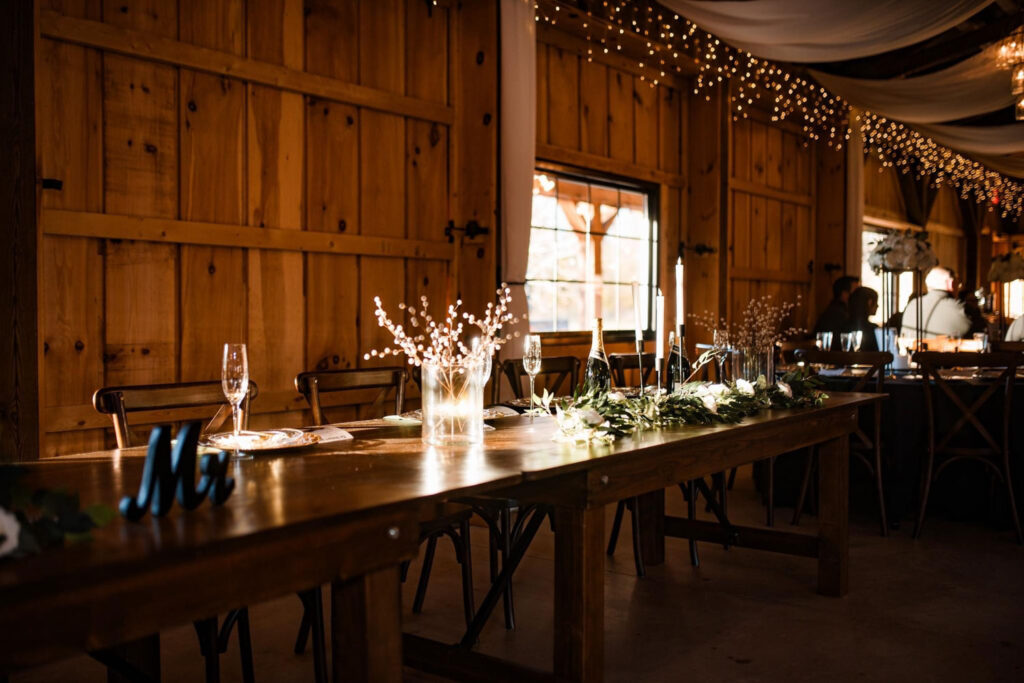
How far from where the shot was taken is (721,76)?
702 centimetres

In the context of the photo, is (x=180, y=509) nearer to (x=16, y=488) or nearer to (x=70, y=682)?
(x=16, y=488)

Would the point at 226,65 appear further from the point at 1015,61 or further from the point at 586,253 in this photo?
the point at 1015,61

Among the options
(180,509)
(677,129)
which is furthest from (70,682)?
(677,129)

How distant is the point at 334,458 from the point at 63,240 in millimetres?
2043

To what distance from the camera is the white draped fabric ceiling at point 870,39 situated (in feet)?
14.4

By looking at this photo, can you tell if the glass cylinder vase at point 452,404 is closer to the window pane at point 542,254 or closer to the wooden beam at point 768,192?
the window pane at point 542,254

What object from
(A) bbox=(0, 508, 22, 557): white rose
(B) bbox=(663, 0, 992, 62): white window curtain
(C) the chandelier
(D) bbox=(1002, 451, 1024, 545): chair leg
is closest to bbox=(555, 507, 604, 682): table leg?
(A) bbox=(0, 508, 22, 557): white rose

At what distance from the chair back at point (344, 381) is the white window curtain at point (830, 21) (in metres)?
2.63

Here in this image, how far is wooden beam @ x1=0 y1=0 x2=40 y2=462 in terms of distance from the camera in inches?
124

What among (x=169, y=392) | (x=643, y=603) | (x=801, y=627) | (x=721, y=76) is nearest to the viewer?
(x=169, y=392)

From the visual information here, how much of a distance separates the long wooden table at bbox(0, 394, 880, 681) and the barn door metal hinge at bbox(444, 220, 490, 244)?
94.7 inches

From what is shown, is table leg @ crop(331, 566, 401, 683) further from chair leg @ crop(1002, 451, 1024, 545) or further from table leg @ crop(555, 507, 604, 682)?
chair leg @ crop(1002, 451, 1024, 545)

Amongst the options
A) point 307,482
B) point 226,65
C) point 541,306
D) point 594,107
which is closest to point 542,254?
point 541,306

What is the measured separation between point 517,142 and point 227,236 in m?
1.79
